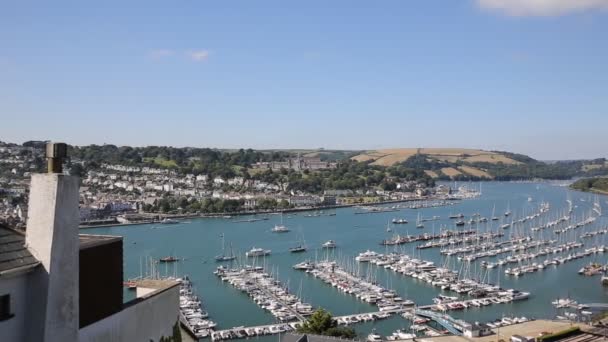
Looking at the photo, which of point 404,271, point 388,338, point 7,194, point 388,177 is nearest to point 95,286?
point 388,338

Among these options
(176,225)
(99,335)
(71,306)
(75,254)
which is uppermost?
(75,254)

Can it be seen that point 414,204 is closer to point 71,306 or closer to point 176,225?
point 176,225

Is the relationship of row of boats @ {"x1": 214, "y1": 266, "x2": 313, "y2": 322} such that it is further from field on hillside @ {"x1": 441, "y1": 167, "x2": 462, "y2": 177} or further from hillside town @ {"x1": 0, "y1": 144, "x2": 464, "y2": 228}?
field on hillside @ {"x1": 441, "y1": 167, "x2": 462, "y2": 177}

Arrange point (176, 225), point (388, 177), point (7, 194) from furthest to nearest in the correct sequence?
point (388, 177), point (7, 194), point (176, 225)

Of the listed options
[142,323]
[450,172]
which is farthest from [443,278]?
[450,172]

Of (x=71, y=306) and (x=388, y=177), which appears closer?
(x=71, y=306)

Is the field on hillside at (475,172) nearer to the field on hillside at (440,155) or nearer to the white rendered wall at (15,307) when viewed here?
the field on hillside at (440,155)
